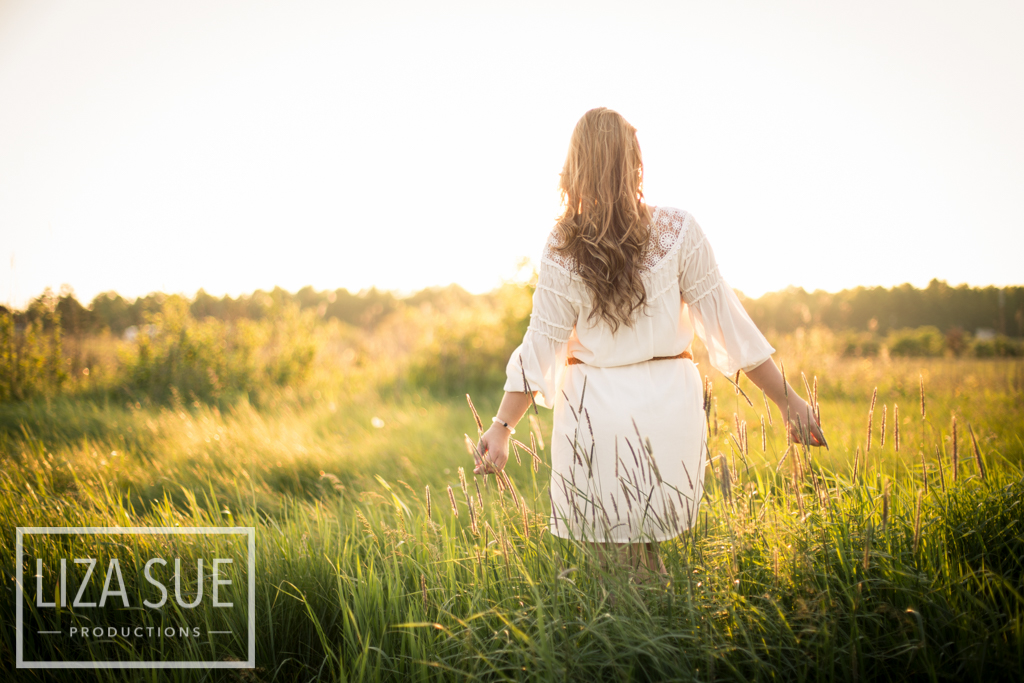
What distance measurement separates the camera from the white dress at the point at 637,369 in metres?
1.71

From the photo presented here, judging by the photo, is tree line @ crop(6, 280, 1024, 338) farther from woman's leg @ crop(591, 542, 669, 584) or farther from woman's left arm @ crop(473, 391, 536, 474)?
woman's left arm @ crop(473, 391, 536, 474)

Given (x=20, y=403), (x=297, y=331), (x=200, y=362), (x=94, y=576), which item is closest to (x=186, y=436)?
(x=94, y=576)

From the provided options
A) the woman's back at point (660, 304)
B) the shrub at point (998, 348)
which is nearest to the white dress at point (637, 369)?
the woman's back at point (660, 304)

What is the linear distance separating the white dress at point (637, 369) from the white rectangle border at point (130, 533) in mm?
1256

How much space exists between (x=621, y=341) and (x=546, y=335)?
29cm

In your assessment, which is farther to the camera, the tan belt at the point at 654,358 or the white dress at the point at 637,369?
the tan belt at the point at 654,358

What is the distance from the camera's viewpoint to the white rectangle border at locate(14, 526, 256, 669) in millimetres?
1659

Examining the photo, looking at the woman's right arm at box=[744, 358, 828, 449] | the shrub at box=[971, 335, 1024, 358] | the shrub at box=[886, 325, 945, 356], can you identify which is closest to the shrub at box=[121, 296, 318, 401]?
the woman's right arm at box=[744, 358, 828, 449]

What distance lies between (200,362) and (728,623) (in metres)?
8.35

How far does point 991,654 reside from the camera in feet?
3.79

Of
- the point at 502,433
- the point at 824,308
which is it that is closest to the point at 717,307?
the point at 502,433

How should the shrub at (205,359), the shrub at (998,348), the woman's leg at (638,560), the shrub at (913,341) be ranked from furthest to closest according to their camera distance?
the shrub at (913,341) < the shrub at (205,359) < the shrub at (998,348) < the woman's leg at (638,560)

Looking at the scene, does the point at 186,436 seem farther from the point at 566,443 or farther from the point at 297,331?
the point at 297,331

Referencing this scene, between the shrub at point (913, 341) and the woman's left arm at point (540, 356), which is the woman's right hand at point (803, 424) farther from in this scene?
the shrub at point (913, 341)
